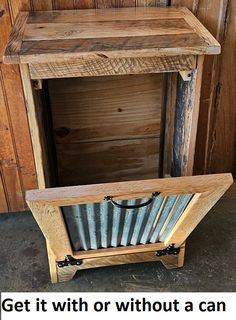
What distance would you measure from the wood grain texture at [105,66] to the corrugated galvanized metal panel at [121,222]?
0.35 meters

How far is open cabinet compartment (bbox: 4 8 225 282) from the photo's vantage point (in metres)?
1.00

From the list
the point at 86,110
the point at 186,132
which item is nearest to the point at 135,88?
the point at 86,110

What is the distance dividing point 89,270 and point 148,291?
0.23 m

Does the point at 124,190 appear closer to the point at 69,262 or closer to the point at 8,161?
the point at 69,262

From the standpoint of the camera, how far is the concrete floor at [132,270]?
4.47 ft

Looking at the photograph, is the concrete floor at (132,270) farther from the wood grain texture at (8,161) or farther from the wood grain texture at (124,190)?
the wood grain texture at (124,190)

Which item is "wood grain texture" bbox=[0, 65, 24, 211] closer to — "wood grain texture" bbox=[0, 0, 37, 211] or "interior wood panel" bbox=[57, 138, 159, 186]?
"wood grain texture" bbox=[0, 0, 37, 211]

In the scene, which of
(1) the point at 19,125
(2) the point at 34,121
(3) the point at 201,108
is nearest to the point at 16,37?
(2) the point at 34,121

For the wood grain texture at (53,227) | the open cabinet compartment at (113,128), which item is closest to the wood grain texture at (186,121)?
the open cabinet compartment at (113,128)

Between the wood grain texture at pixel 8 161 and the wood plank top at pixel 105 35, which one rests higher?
the wood plank top at pixel 105 35

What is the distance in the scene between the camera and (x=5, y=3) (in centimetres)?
122

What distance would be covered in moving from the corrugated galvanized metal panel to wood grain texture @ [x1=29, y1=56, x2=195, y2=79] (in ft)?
1.16

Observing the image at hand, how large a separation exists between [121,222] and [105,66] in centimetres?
48

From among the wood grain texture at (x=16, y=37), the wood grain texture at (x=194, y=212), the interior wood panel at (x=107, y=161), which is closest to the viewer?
the wood grain texture at (x=16, y=37)
